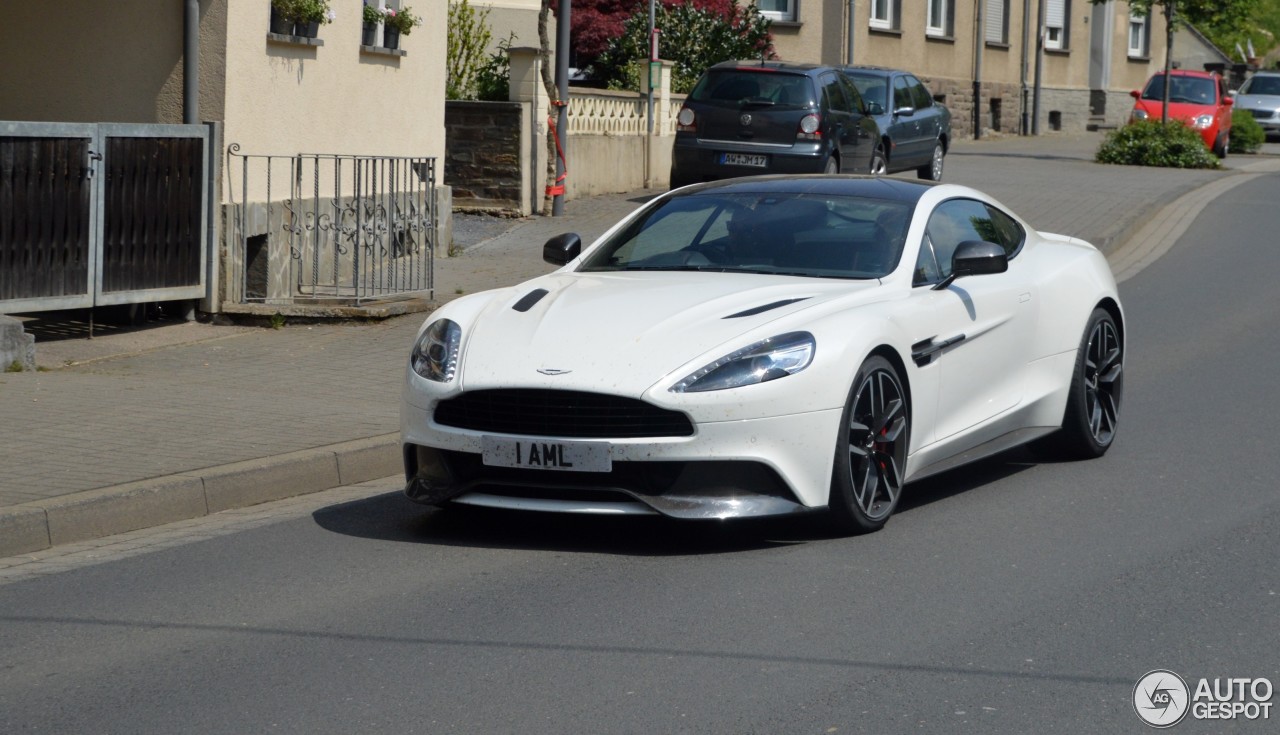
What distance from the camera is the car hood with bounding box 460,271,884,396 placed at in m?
6.46

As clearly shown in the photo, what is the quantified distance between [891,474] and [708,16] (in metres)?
23.2

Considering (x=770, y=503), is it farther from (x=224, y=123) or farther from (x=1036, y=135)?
(x=1036, y=135)

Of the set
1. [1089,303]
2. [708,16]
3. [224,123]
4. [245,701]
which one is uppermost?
[708,16]

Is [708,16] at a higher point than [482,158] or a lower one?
higher

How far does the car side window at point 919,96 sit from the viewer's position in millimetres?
25750

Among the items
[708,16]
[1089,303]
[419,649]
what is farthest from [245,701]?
[708,16]

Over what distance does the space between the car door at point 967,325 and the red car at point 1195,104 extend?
1068 inches

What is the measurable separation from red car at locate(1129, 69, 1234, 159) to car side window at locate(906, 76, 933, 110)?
919 cm

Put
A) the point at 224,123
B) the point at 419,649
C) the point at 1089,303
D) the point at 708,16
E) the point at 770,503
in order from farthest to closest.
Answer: the point at 708,16 < the point at 224,123 < the point at 1089,303 < the point at 770,503 < the point at 419,649

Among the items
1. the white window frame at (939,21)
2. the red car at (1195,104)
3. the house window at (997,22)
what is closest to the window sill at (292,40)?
the red car at (1195,104)

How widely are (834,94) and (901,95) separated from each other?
154 inches

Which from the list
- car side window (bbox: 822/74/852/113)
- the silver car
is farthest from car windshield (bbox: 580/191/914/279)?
the silver car

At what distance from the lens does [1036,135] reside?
1784 inches

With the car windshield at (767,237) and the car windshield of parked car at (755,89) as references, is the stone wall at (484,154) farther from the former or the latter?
the car windshield at (767,237)
